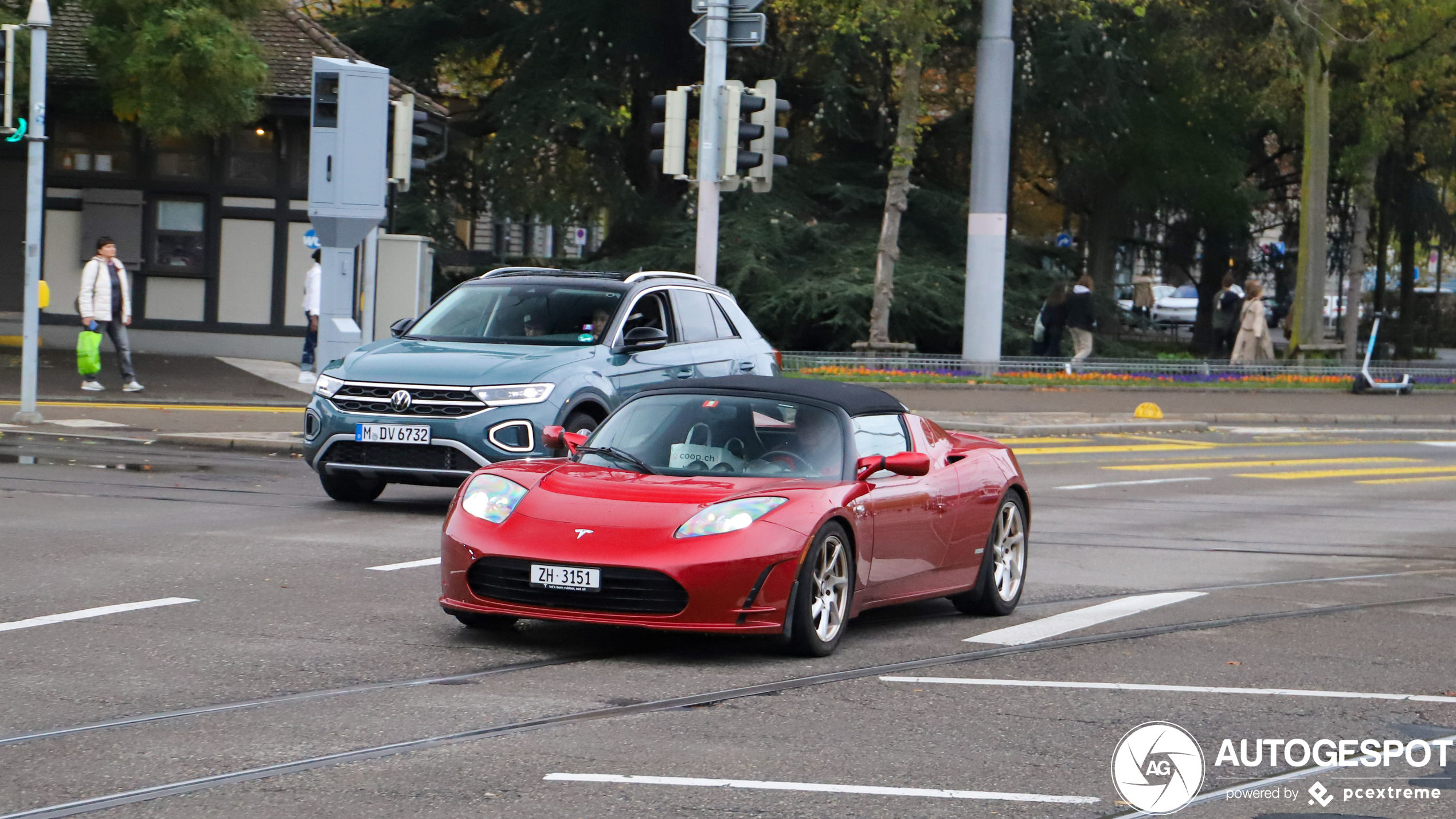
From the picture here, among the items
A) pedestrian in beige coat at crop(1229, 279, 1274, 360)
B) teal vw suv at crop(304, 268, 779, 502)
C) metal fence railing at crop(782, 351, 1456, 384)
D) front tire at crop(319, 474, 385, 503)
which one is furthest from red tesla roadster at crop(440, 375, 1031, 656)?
pedestrian in beige coat at crop(1229, 279, 1274, 360)

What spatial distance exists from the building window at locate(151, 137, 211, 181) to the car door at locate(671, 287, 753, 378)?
1663cm

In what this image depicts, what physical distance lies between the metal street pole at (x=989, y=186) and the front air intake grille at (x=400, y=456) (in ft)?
Answer: 63.6

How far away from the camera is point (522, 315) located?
1443cm

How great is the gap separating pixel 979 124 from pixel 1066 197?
14.2 metres

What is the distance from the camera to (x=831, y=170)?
129ft

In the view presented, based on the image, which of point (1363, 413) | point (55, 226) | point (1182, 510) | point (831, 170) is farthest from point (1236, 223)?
point (1182, 510)

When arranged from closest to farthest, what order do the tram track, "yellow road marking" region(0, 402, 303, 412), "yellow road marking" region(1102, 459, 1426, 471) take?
the tram track < "yellow road marking" region(1102, 459, 1426, 471) < "yellow road marking" region(0, 402, 303, 412)

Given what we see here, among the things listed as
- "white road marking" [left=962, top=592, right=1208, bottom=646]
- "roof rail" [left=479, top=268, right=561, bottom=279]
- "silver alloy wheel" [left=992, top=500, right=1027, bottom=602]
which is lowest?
"white road marking" [left=962, top=592, right=1208, bottom=646]

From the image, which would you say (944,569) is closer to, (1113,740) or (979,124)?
(1113,740)

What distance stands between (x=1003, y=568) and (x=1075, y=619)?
20.2 inches

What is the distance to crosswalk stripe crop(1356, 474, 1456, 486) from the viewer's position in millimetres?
20469

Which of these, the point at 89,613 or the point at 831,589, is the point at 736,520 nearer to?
the point at 831,589

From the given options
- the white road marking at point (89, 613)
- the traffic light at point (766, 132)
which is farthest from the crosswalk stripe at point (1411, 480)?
the white road marking at point (89, 613)

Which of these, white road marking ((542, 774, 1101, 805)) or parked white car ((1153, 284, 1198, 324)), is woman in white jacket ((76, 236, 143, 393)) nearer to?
white road marking ((542, 774, 1101, 805))
